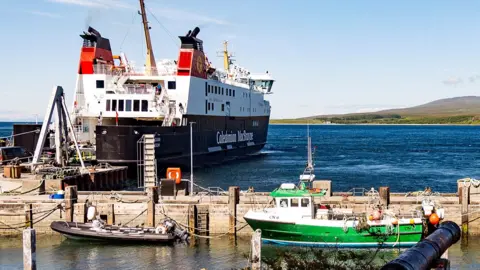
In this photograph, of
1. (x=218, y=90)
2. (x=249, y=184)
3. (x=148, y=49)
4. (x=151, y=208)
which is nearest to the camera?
(x=151, y=208)

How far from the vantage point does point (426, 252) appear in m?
11.1

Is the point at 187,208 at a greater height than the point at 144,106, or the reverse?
the point at 144,106

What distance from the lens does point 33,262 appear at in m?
19.0

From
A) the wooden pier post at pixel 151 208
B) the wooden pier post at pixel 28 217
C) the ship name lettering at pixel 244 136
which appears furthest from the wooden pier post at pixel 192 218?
the ship name lettering at pixel 244 136

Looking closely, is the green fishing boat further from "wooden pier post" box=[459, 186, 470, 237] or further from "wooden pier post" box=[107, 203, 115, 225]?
"wooden pier post" box=[107, 203, 115, 225]

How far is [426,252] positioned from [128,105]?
47.6 meters

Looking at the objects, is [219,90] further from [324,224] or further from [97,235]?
[324,224]

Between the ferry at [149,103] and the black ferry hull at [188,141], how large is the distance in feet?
0.26

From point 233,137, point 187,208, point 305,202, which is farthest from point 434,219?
point 233,137

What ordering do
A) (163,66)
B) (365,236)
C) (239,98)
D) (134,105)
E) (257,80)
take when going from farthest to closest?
(257,80) < (239,98) < (163,66) < (134,105) < (365,236)

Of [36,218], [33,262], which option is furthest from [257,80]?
[33,262]

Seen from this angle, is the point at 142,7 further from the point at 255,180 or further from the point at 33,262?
the point at 33,262

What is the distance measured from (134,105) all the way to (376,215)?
33.8m

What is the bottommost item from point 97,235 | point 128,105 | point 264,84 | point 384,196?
point 97,235
